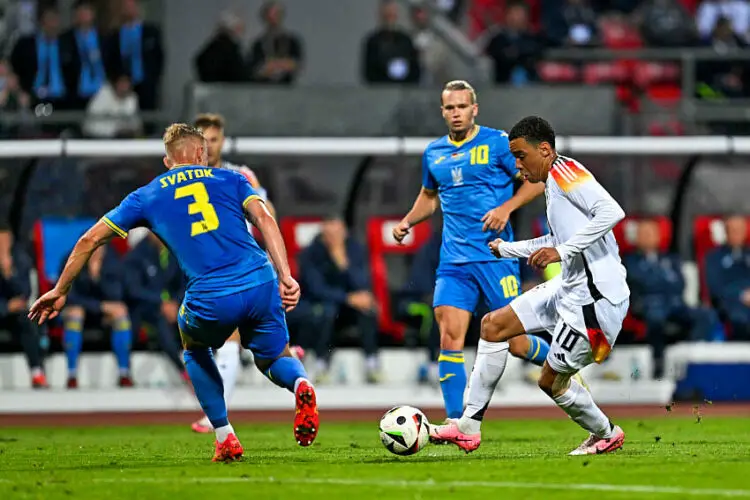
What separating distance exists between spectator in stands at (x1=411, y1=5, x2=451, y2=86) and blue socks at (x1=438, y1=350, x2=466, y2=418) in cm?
794

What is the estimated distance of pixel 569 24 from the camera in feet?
62.1

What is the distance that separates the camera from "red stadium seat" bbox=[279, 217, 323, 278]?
16.0m

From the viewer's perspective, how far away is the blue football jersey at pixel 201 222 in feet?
26.7

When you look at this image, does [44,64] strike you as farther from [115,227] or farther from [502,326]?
[502,326]

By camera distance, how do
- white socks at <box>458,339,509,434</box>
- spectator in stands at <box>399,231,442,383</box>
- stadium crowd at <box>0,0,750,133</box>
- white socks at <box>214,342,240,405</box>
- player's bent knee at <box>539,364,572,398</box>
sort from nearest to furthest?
player's bent knee at <box>539,364,572,398</box> < white socks at <box>458,339,509,434</box> < white socks at <box>214,342,240,405</box> < spectator in stands at <box>399,231,442,383</box> < stadium crowd at <box>0,0,750,133</box>

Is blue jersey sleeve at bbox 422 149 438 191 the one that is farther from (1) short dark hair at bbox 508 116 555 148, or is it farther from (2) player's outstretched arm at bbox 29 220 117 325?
(2) player's outstretched arm at bbox 29 220 117 325

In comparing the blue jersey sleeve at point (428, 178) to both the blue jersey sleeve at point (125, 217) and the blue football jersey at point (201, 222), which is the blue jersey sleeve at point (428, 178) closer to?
the blue football jersey at point (201, 222)

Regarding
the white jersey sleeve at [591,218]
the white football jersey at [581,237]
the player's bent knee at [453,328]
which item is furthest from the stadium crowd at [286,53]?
the white jersey sleeve at [591,218]

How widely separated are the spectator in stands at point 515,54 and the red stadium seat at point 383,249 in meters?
2.58

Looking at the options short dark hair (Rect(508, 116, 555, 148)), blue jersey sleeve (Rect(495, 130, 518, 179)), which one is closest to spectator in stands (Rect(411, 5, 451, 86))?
blue jersey sleeve (Rect(495, 130, 518, 179))

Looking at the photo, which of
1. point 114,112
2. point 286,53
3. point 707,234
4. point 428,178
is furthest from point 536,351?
point 286,53

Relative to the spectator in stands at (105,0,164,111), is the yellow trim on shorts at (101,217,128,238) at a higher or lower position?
lower

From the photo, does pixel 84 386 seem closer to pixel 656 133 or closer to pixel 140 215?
pixel 656 133

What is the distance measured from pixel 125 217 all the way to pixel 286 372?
4.01 feet
